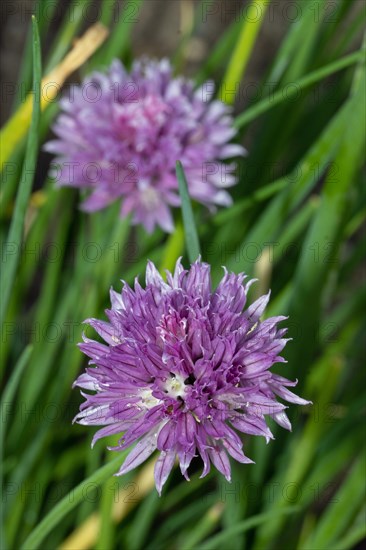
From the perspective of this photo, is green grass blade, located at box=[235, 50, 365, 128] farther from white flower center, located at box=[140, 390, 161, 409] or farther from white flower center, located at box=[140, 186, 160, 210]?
white flower center, located at box=[140, 390, 161, 409]

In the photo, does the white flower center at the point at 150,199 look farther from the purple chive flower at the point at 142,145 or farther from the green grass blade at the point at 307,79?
the green grass blade at the point at 307,79

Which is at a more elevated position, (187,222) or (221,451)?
(187,222)

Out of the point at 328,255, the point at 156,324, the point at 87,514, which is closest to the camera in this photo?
the point at 156,324

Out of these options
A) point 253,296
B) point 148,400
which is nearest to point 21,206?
point 148,400

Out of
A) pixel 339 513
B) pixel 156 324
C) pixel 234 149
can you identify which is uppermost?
pixel 234 149

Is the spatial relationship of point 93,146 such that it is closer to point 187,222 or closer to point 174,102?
point 174,102

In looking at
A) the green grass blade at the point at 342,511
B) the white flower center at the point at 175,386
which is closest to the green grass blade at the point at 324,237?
the green grass blade at the point at 342,511

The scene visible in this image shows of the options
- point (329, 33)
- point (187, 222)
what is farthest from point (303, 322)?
point (329, 33)

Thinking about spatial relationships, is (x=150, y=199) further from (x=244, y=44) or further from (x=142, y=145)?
(x=244, y=44)
